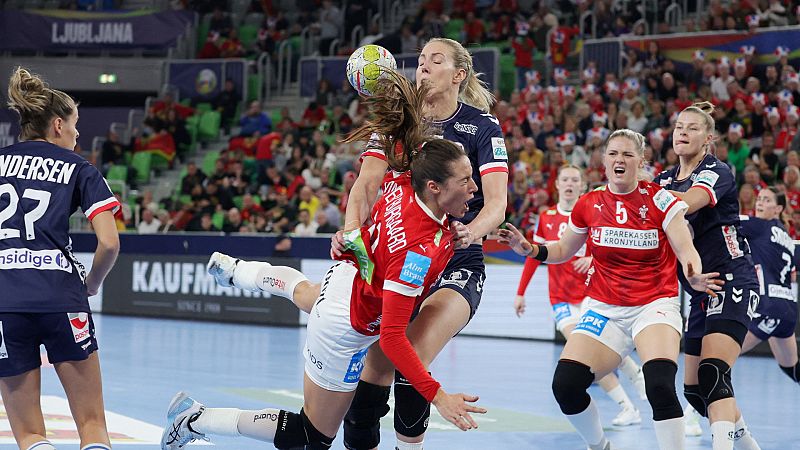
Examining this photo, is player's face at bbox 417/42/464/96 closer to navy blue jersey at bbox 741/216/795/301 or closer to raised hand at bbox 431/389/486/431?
raised hand at bbox 431/389/486/431

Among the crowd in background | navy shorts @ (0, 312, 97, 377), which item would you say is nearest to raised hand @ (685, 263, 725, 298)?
navy shorts @ (0, 312, 97, 377)

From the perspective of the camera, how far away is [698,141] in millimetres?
6223

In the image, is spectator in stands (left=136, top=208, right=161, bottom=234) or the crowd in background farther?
spectator in stands (left=136, top=208, right=161, bottom=234)

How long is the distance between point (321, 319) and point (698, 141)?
2.68 meters

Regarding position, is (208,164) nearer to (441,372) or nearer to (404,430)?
(441,372)

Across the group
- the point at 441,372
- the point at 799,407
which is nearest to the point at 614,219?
the point at 799,407

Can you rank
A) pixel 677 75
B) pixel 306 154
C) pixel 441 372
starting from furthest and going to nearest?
pixel 306 154, pixel 677 75, pixel 441 372

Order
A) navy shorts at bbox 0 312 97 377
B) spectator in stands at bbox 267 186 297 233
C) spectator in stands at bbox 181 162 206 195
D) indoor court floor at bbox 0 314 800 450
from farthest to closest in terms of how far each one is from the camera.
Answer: spectator in stands at bbox 181 162 206 195, spectator in stands at bbox 267 186 297 233, indoor court floor at bbox 0 314 800 450, navy shorts at bbox 0 312 97 377

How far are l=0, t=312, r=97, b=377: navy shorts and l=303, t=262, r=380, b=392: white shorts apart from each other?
1.04 meters

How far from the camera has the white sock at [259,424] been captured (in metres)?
5.24

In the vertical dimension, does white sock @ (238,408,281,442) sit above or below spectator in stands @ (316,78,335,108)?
above

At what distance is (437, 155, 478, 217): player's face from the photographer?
4680mm

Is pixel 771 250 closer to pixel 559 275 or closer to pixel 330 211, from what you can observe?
pixel 559 275

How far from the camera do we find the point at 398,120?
5059 millimetres
